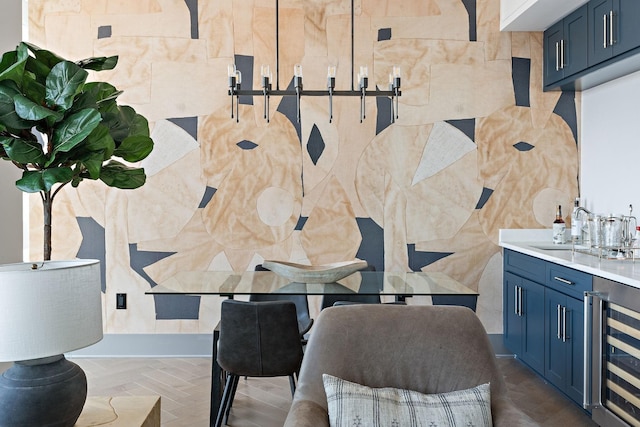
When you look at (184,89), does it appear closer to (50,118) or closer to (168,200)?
(168,200)

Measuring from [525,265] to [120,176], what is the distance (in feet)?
9.39

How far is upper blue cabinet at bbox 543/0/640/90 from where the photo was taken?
3.08 m

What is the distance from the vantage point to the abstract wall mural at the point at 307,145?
4.23 metres

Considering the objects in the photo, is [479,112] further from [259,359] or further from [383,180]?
[259,359]

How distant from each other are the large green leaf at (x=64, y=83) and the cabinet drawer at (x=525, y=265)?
293 cm

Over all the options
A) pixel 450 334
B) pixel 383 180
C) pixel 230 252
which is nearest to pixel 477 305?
pixel 383 180

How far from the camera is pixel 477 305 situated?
14.1ft

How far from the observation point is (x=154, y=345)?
425 centimetres

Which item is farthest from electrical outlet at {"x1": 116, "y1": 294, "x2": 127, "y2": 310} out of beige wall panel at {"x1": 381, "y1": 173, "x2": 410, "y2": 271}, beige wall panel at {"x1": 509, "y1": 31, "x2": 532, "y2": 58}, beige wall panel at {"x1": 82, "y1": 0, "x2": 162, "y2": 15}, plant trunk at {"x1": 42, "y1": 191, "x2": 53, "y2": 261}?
beige wall panel at {"x1": 509, "y1": 31, "x2": 532, "y2": 58}

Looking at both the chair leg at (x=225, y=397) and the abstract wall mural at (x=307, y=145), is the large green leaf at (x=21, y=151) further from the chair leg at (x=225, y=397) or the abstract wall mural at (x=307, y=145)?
the abstract wall mural at (x=307, y=145)

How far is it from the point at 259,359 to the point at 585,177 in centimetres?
297

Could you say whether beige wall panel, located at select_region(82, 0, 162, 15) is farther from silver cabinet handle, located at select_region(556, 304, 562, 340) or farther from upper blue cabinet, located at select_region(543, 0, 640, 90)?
silver cabinet handle, located at select_region(556, 304, 562, 340)

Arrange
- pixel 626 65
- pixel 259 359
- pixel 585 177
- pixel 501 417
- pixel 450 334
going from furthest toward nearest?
pixel 585 177 < pixel 626 65 < pixel 259 359 < pixel 450 334 < pixel 501 417

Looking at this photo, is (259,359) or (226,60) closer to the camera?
(259,359)
